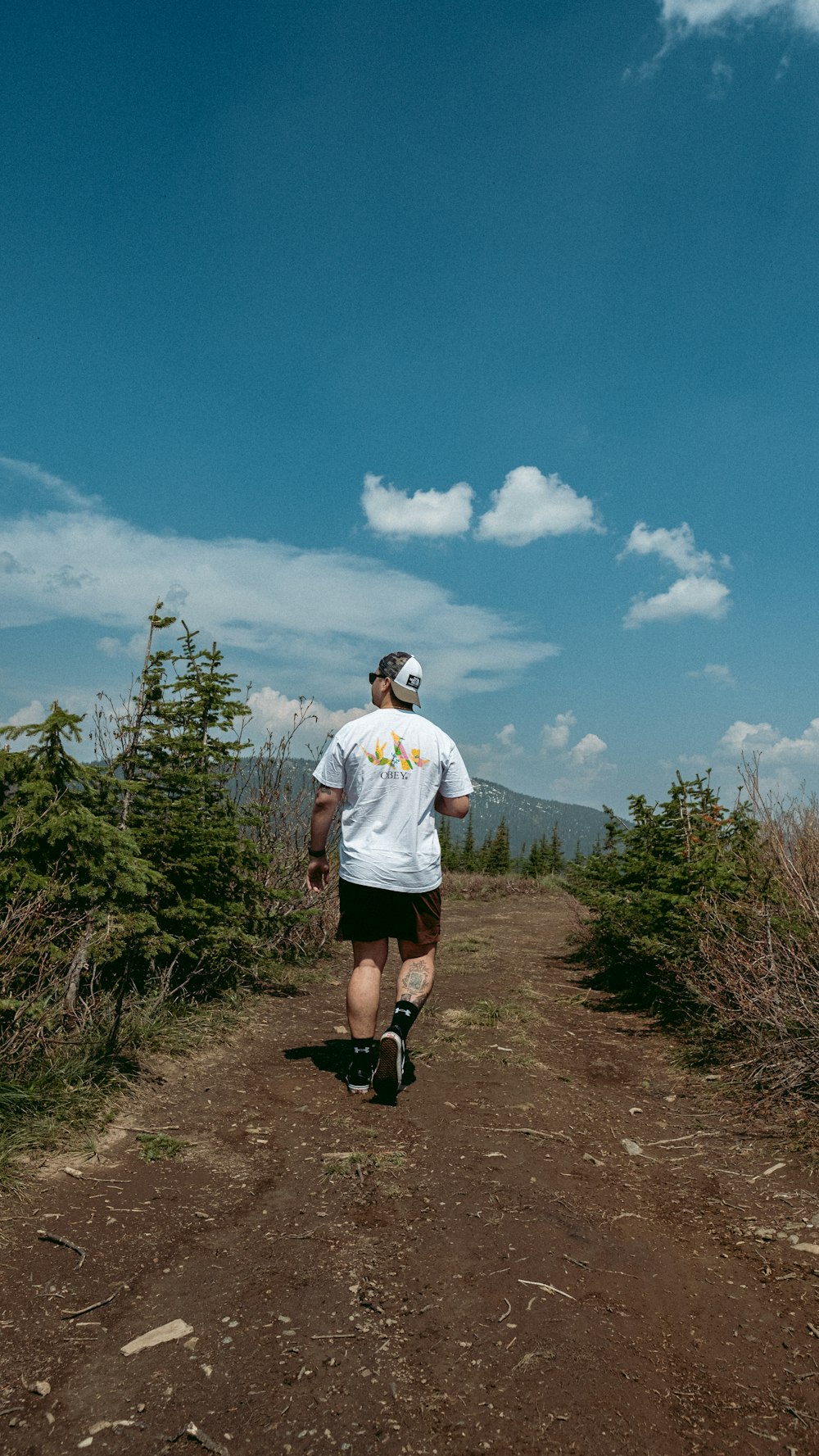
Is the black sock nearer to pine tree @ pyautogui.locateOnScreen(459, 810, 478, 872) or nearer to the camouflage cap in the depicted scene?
the camouflage cap

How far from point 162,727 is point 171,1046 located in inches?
95.3

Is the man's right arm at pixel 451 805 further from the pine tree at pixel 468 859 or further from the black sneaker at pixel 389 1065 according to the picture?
the pine tree at pixel 468 859

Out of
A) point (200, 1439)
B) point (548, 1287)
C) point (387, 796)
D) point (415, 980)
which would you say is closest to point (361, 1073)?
point (415, 980)

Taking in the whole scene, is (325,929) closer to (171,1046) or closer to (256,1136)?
(171,1046)

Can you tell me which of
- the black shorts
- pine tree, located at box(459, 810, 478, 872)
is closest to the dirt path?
the black shorts

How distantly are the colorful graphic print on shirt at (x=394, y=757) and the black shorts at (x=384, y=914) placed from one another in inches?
26.0

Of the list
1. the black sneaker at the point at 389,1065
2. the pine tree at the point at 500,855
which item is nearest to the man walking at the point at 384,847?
the black sneaker at the point at 389,1065

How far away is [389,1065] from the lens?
409 cm

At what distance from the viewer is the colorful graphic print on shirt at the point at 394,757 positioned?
14.8 ft

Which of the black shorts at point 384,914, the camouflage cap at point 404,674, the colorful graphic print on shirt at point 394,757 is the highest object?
the camouflage cap at point 404,674

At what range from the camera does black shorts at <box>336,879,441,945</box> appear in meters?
4.46

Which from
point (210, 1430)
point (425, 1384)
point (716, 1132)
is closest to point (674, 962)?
point (716, 1132)

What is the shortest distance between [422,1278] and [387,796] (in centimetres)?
237

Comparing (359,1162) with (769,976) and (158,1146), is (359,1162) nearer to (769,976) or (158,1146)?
(158,1146)
